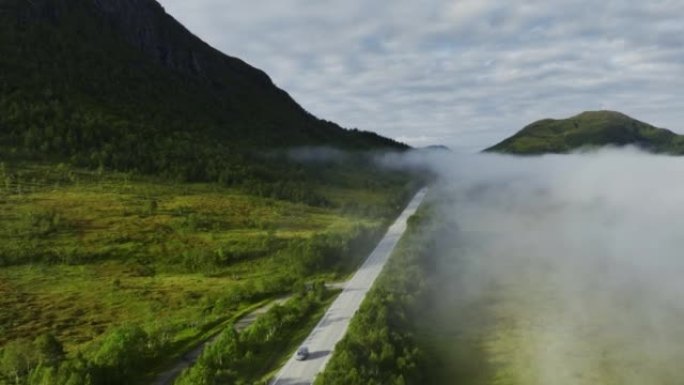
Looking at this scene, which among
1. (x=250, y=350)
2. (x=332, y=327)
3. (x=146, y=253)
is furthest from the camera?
(x=146, y=253)

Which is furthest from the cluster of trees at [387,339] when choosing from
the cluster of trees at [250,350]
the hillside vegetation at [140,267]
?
the hillside vegetation at [140,267]

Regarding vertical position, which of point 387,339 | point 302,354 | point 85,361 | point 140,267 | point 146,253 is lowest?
point 302,354

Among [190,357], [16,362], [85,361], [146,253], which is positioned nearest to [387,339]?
[190,357]

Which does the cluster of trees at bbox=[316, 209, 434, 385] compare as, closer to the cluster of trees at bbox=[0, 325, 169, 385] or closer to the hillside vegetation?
the hillside vegetation

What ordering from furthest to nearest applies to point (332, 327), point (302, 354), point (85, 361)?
point (332, 327) < point (302, 354) < point (85, 361)

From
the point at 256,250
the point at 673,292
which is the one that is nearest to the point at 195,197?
the point at 256,250

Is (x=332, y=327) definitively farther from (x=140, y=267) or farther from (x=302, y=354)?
(x=140, y=267)

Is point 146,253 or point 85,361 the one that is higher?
point 146,253

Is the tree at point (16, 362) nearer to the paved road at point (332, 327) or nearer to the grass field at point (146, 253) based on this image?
the grass field at point (146, 253)
